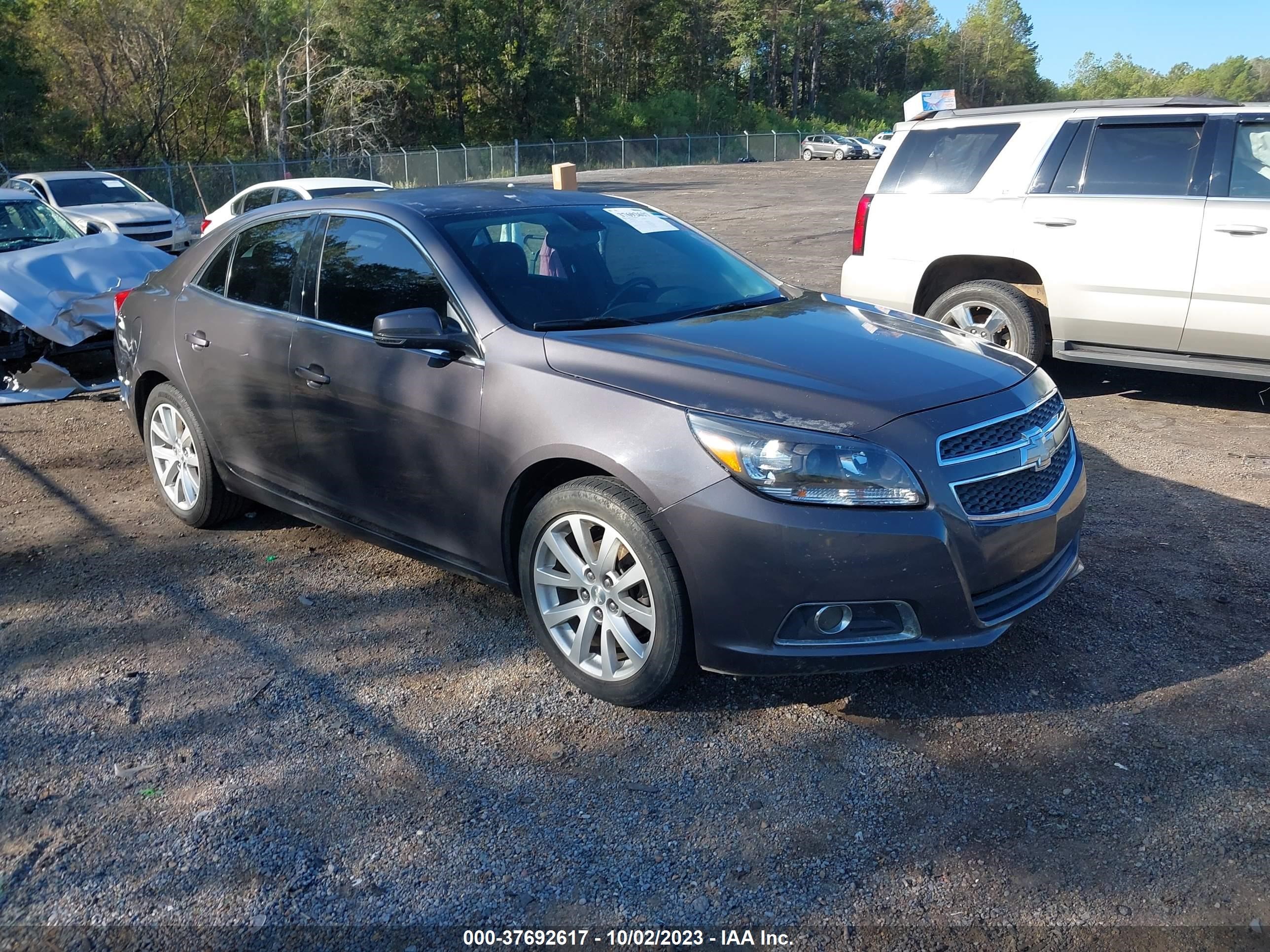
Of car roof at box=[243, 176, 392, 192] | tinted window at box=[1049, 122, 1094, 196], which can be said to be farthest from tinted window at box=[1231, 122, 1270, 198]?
car roof at box=[243, 176, 392, 192]

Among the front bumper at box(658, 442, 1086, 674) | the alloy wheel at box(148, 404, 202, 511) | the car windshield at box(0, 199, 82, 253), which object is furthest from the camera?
the car windshield at box(0, 199, 82, 253)

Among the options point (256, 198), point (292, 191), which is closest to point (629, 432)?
point (292, 191)

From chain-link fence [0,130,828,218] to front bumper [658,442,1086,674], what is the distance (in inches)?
940

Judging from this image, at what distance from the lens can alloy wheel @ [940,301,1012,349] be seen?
7551mm

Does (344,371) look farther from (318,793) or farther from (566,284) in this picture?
(318,793)

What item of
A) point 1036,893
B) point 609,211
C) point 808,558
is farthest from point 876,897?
point 609,211

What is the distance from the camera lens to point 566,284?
13.9 ft

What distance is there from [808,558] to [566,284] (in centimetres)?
161

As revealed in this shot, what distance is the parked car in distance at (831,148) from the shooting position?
2319 inches

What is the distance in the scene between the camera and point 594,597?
11.9 ft

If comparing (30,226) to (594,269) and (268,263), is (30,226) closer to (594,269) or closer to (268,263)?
(268,263)

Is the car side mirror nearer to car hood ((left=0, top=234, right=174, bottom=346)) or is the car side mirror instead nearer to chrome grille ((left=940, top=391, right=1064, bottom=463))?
chrome grille ((left=940, top=391, right=1064, bottom=463))

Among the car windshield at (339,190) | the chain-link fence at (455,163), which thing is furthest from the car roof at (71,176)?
the chain-link fence at (455,163)

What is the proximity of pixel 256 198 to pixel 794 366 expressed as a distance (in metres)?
13.0
